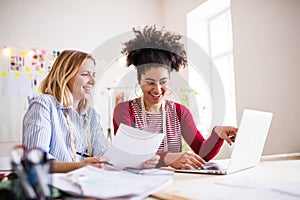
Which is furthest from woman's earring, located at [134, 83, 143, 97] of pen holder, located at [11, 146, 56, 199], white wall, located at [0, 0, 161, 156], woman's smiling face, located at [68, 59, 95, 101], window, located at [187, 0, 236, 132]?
white wall, located at [0, 0, 161, 156]

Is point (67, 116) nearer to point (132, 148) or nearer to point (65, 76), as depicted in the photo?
point (65, 76)

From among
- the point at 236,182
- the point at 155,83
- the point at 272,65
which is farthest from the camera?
the point at 272,65

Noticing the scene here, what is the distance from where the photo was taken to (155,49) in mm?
966

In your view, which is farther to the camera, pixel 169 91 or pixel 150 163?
pixel 169 91

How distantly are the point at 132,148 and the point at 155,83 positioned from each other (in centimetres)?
23

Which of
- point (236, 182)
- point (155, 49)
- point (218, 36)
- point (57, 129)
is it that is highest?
point (218, 36)

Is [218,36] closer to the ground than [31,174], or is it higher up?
higher up

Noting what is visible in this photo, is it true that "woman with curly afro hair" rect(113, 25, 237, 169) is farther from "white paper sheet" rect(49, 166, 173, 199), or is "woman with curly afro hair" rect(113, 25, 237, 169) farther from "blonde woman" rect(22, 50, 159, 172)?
"white paper sheet" rect(49, 166, 173, 199)

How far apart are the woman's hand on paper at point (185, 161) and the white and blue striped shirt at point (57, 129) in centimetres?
26

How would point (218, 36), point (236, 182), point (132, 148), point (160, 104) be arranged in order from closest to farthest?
point (236, 182) → point (132, 148) → point (160, 104) → point (218, 36)

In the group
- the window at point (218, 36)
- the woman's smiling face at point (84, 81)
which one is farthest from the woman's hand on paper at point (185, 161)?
the window at point (218, 36)

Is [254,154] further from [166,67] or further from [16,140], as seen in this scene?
[16,140]

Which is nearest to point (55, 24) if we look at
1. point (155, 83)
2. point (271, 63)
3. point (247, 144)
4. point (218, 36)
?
point (218, 36)

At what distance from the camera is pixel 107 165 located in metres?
0.76
